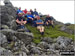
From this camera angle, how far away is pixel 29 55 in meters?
11.6

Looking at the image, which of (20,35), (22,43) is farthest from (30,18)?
(22,43)

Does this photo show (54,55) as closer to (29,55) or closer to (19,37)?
(29,55)

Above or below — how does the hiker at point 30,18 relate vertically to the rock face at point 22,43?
above

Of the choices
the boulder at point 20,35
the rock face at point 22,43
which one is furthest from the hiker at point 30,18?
the boulder at point 20,35

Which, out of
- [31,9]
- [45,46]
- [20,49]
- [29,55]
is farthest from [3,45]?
[31,9]

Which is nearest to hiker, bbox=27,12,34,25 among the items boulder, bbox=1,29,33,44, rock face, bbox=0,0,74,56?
rock face, bbox=0,0,74,56

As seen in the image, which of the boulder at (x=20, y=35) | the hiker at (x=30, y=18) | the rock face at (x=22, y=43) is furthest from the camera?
the hiker at (x=30, y=18)

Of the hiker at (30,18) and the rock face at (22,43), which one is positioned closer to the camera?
the rock face at (22,43)

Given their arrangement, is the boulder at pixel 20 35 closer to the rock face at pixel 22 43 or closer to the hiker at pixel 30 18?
the rock face at pixel 22 43

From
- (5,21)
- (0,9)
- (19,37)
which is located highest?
(0,9)

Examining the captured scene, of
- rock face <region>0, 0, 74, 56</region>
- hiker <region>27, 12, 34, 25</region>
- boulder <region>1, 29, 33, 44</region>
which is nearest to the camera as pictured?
rock face <region>0, 0, 74, 56</region>

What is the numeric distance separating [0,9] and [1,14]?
1043mm

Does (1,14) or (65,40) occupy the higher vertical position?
(1,14)

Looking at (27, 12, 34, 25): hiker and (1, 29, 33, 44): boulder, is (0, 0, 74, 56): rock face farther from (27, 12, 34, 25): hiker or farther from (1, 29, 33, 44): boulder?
(27, 12, 34, 25): hiker
